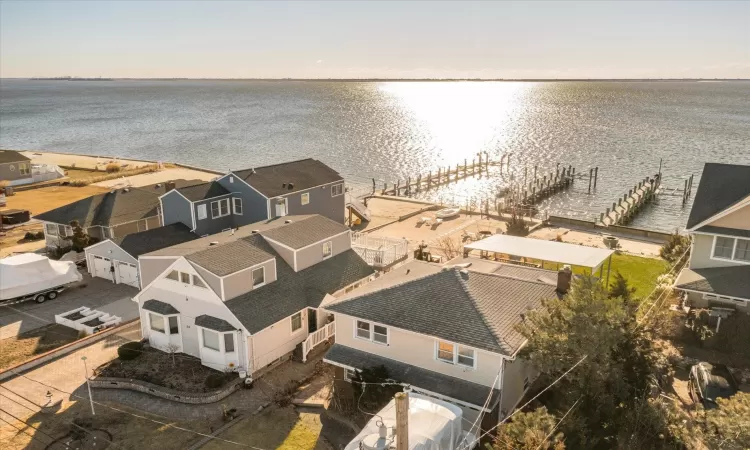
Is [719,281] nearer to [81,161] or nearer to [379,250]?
[379,250]

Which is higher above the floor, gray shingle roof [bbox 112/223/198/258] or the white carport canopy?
the white carport canopy

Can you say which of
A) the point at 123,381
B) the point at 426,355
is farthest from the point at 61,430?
the point at 426,355

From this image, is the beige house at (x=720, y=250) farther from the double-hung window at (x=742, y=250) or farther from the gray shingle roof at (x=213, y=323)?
the gray shingle roof at (x=213, y=323)

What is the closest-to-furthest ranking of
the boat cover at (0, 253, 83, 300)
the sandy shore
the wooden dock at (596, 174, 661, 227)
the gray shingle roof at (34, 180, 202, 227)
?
the boat cover at (0, 253, 83, 300), the gray shingle roof at (34, 180, 202, 227), the wooden dock at (596, 174, 661, 227), the sandy shore

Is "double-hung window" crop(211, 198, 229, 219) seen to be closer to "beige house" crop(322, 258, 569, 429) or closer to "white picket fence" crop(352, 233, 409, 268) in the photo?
"white picket fence" crop(352, 233, 409, 268)

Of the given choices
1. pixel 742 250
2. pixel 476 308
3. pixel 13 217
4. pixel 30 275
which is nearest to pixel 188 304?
pixel 476 308

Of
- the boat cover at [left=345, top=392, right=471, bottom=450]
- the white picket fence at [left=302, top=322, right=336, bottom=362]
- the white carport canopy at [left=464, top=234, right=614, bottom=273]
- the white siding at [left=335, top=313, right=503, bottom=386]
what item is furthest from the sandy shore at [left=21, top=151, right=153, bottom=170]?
the boat cover at [left=345, top=392, right=471, bottom=450]

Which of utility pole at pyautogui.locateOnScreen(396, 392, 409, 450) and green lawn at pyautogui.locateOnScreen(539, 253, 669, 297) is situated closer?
utility pole at pyautogui.locateOnScreen(396, 392, 409, 450)
